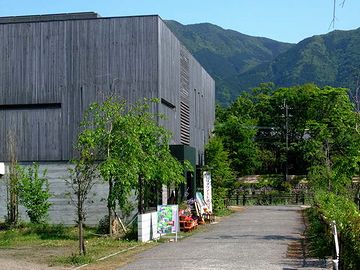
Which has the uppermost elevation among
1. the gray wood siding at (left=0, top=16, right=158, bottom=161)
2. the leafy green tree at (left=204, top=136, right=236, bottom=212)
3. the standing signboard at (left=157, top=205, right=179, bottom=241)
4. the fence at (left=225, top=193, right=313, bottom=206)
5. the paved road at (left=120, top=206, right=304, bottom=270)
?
the gray wood siding at (left=0, top=16, right=158, bottom=161)

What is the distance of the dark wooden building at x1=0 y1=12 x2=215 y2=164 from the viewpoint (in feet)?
86.9

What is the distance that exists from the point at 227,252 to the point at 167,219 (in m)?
5.38

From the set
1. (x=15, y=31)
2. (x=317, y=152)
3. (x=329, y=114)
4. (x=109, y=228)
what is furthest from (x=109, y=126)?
(x=329, y=114)

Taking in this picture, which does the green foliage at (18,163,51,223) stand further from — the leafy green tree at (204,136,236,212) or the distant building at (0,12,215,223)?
the leafy green tree at (204,136,236,212)

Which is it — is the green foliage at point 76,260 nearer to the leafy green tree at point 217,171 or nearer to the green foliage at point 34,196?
the green foliage at point 34,196

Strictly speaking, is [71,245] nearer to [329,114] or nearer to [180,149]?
[180,149]

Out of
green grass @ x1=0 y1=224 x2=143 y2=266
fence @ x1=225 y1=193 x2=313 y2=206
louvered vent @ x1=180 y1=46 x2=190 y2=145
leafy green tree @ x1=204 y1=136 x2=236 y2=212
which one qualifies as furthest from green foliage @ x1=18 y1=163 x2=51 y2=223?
fence @ x1=225 y1=193 x2=313 y2=206

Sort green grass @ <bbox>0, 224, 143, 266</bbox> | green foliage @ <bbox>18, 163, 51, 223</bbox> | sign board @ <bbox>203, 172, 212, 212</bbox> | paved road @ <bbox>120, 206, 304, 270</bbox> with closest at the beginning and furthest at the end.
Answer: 1. paved road @ <bbox>120, 206, 304, 270</bbox>
2. green grass @ <bbox>0, 224, 143, 266</bbox>
3. green foliage @ <bbox>18, 163, 51, 223</bbox>
4. sign board @ <bbox>203, 172, 212, 212</bbox>

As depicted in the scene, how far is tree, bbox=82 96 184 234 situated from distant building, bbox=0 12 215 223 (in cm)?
392

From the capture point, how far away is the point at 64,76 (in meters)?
26.9

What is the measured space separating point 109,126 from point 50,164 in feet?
15.9

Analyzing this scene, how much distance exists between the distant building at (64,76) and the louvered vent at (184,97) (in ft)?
18.0

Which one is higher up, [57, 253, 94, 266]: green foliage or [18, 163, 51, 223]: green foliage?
[18, 163, 51, 223]: green foliage

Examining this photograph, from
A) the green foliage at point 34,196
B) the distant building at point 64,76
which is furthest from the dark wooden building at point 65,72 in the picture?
the green foliage at point 34,196
